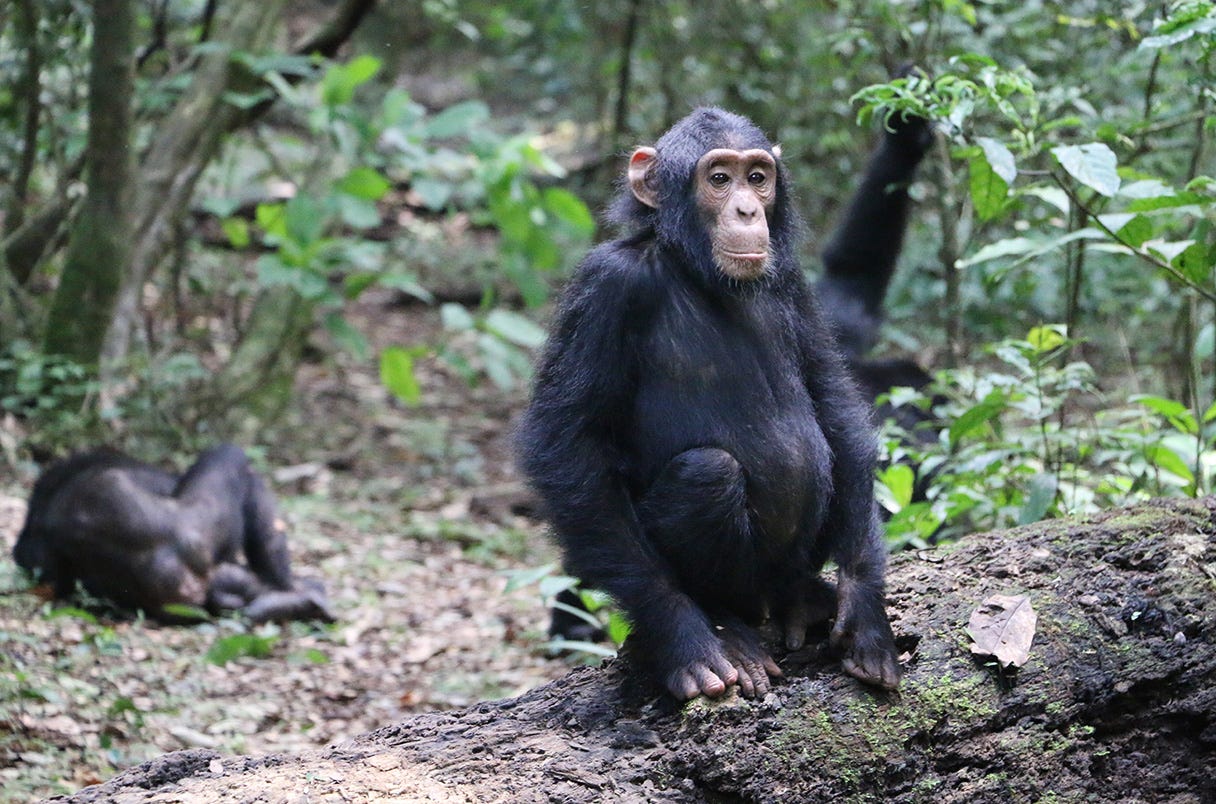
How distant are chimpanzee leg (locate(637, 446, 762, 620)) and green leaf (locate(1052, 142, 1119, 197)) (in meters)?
1.76

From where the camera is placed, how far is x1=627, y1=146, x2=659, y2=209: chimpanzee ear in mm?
4777

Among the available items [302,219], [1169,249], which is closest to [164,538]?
[302,219]

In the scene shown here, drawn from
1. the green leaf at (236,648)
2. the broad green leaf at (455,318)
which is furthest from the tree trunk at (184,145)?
the green leaf at (236,648)

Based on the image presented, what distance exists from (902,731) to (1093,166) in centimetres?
233

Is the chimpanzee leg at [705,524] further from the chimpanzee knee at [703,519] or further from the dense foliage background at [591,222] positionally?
the dense foliage background at [591,222]

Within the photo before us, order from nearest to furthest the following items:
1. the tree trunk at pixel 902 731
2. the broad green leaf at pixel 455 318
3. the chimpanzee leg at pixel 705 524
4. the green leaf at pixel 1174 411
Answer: the tree trunk at pixel 902 731, the chimpanzee leg at pixel 705 524, the green leaf at pixel 1174 411, the broad green leaf at pixel 455 318

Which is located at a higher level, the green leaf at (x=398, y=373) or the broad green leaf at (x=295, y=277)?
the broad green leaf at (x=295, y=277)

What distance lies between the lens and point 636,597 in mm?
4023

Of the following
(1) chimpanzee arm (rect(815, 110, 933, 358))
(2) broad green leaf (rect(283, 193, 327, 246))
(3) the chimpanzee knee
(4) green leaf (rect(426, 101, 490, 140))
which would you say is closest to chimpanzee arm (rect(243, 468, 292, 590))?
(2) broad green leaf (rect(283, 193, 327, 246))

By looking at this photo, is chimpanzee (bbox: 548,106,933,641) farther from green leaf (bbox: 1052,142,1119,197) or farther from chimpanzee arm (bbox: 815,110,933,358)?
green leaf (bbox: 1052,142,1119,197)

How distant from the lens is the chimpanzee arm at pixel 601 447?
13.2 feet

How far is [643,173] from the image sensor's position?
4789 mm

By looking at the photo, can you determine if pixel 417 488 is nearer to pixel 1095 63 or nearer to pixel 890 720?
pixel 1095 63

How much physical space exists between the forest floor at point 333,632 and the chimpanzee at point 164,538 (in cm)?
17
